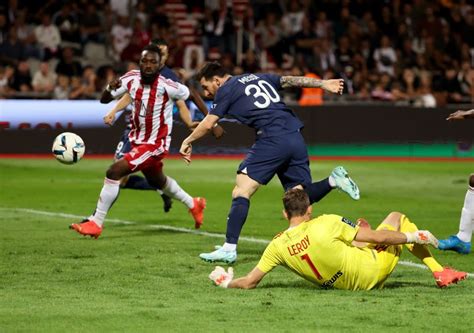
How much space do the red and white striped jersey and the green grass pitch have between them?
3.78ft

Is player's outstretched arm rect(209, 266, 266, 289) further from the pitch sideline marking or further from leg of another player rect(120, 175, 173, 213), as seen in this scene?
leg of another player rect(120, 175, 173, 213)

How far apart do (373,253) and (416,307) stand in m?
0.69

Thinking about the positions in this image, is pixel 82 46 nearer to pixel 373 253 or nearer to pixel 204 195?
pixel 204 195

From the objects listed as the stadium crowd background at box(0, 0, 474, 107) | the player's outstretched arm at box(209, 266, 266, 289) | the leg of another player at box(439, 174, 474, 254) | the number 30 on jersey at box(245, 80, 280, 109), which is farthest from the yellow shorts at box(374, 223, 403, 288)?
the stadium crowd background at box(0, 0, 474, 107)

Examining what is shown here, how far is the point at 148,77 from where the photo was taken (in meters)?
13.0

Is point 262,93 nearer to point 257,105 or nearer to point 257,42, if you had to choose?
point 257,105

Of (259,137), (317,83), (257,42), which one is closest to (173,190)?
(259,137)

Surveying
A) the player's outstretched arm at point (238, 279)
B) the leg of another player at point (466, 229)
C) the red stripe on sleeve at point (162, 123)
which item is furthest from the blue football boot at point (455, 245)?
the red stripe on sleeve at point (162, 123)

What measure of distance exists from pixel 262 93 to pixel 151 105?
6.72 ft

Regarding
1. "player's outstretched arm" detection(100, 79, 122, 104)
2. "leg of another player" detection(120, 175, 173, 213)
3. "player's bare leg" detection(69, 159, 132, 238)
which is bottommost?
"leg of another player" detection(120, 175, 173, 213)

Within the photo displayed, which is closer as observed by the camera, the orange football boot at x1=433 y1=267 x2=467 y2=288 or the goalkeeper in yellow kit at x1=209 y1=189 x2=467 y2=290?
the goalkeeper in yellow kit at x1=209 y1=189 x2=467 y2=290

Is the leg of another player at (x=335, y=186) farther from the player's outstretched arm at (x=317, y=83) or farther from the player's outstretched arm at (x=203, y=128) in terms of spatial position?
the player's outstretched arm at (x=203, y=128)

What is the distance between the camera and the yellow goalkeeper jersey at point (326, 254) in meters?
9.00

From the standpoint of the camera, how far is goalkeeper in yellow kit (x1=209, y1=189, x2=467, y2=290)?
9.00 metres
